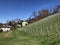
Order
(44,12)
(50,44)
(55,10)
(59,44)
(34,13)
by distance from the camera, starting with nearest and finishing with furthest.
A: 1. (59,44)
2. (50,44)
3. (55,10)
4. (44,12)
5. (34,13)

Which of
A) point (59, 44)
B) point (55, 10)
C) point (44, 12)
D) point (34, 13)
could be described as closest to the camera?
point (59, 44)

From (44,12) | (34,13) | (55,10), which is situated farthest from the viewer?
(34,13)

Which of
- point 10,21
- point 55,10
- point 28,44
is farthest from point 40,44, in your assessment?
point 10,21

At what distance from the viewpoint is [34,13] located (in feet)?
330

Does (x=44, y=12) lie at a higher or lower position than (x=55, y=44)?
higher

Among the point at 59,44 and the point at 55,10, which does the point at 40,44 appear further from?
the point at 55,10

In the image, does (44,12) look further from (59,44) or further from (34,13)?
(59,44)

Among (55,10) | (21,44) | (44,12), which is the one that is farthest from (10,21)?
(21,44)

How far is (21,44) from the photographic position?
15.9 meters

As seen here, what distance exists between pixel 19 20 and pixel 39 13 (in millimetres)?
16901

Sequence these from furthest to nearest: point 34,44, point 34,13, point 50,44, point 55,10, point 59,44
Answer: point 34,13
point 55,10
point 34,44
point 50,44
point 59,44

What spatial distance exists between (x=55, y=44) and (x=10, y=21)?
294 ft

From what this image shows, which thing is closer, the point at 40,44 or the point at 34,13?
the point at 40,44

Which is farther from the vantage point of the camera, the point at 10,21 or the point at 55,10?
the point at 10,21
